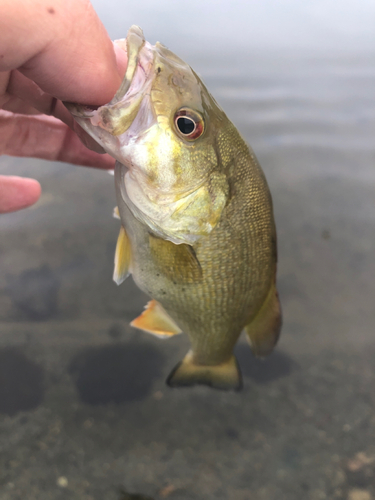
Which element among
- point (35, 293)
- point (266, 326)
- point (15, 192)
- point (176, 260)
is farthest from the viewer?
point (35, 293)

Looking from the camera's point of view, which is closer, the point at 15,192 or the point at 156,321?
the point at 156,321

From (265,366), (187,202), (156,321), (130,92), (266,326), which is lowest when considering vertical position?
(265,366)

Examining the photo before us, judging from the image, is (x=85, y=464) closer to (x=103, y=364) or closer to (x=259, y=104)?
(x=103, y=364)

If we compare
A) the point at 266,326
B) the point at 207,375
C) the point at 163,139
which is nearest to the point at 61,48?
the point at 163,139

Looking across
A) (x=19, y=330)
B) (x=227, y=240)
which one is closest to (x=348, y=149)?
(x=227, y=240)

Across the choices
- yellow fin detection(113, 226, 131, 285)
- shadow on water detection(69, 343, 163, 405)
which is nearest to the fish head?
yellow fin detection(113, 226, 131, 285)

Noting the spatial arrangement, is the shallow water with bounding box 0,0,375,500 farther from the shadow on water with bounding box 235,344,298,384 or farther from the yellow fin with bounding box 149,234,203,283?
the yellow fin with bounding box 149,234,203,283

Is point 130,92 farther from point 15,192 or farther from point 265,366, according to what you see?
point 265,366
